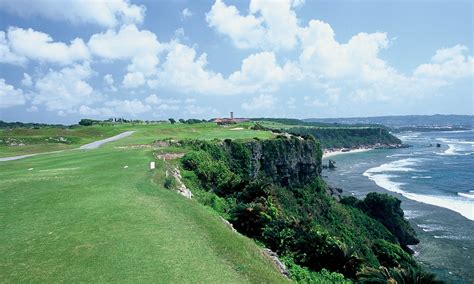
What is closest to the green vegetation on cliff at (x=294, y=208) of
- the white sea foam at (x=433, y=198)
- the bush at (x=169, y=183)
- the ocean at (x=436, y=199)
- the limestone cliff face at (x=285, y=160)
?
the limestone cliff face at (x=285, y=160)

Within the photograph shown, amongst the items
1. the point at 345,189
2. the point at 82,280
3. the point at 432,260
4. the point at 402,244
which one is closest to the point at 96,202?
the point at 82,280

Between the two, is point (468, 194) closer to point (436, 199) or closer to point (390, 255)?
point (436, 199)

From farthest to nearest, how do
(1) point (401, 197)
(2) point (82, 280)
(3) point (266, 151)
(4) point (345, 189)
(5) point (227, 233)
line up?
1. (4) point (345, 189)
2. (1) point (401, 197)
3. (3) point (266, 151)
4. (5) point (227, 233)
5. (2) point (82, 280)

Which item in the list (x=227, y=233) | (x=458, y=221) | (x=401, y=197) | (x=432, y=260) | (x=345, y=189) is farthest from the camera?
(x=345, y=189)

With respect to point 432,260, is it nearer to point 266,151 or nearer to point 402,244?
point 402,244

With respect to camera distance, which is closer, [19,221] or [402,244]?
[19,221]

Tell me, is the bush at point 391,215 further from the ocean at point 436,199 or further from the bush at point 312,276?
the bush at point 312,276

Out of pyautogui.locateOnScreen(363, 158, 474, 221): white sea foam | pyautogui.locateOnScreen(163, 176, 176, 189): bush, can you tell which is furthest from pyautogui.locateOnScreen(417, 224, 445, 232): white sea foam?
pyautogui.locateOnScreen(163, 176, 176, 189): bush

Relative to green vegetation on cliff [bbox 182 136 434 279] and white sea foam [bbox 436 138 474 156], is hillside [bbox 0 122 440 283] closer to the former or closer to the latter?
green vegetation on cliff [bbox 182 136 434 279]
